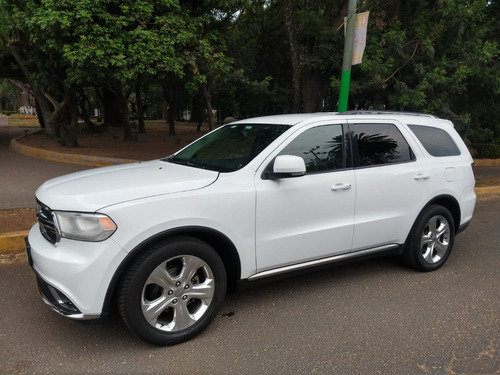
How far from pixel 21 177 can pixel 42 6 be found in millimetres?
3664

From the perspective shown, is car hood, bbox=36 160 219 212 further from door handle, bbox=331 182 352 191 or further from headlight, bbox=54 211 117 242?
door handle, bbox=331 182 352 191

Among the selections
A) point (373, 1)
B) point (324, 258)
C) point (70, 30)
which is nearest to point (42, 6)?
point (70, 30)

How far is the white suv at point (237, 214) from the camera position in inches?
111

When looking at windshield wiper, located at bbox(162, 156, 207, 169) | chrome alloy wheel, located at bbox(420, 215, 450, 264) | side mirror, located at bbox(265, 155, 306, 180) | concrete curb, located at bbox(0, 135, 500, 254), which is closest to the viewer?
side mirror, located at bbox(265, 155, 306, 180)

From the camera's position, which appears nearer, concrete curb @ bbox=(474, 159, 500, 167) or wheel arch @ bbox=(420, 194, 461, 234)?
wheel arch @ bbox=(420, 194, 461, 234)

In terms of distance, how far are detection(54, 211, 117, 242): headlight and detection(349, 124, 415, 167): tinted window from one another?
236cm

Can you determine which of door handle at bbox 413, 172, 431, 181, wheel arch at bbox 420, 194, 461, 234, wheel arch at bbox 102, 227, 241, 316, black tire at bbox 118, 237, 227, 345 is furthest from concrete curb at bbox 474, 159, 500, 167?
black tire at bbox 118, 237, 227, 345

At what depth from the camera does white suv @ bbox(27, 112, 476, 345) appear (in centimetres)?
283

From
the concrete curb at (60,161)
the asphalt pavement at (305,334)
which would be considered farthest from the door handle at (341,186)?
the concrete curb at (60,161)

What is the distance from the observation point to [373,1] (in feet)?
34.5

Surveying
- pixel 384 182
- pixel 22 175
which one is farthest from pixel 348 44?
pixel 22 175

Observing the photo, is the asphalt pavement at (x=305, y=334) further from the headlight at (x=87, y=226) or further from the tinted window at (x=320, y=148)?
the tinted window at (x=320, y=148)

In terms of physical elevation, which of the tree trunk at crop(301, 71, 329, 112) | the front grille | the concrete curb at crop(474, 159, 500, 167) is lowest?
the concrete curb at crop(474, 159, 500, 167)

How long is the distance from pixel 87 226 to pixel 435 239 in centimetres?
362
